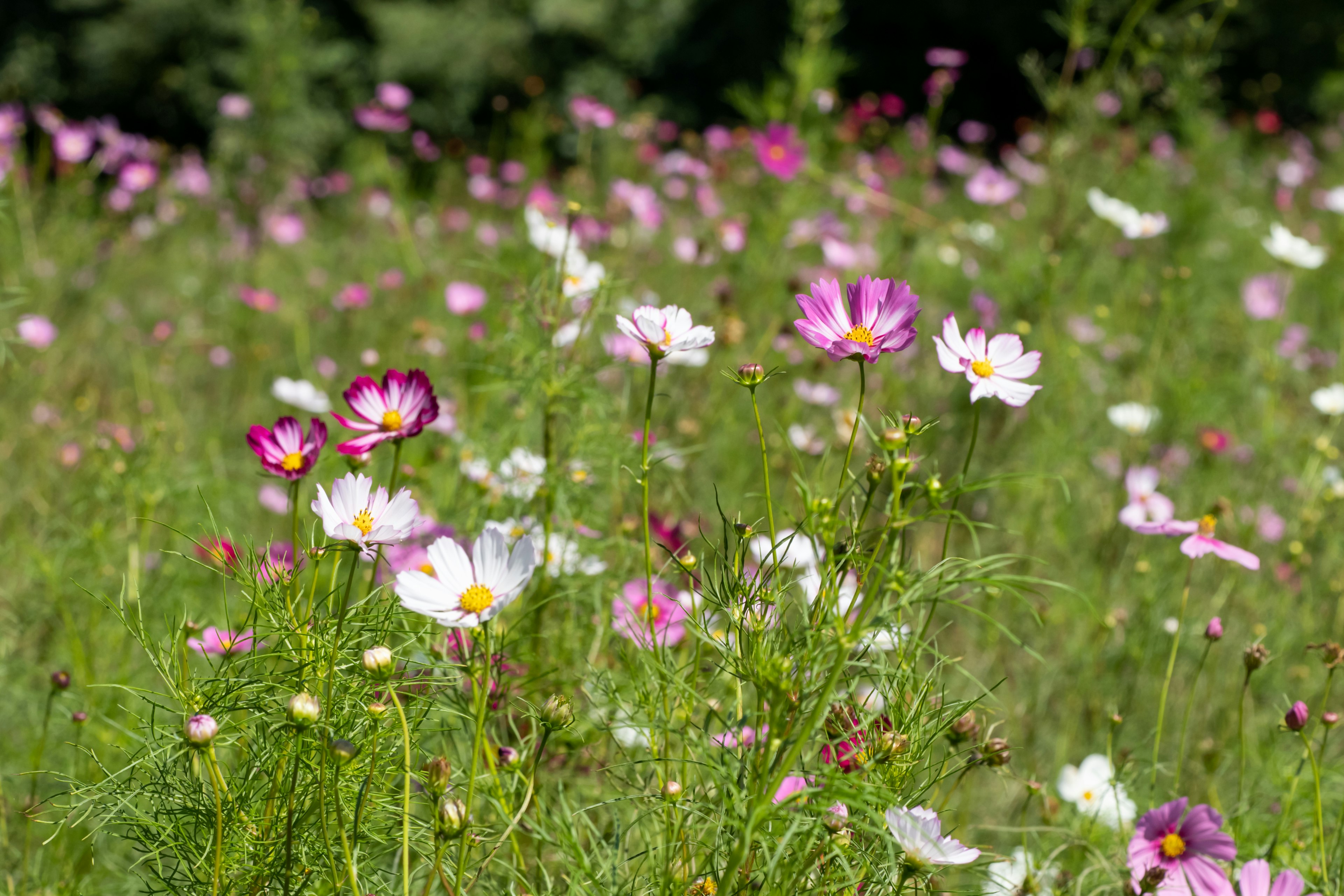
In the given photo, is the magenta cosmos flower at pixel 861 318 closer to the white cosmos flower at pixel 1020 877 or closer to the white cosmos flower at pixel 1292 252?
the white cosmos flower at pixel 1020 877

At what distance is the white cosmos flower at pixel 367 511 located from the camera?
72 cm

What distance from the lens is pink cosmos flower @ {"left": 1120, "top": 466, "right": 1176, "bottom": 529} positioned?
1528mm

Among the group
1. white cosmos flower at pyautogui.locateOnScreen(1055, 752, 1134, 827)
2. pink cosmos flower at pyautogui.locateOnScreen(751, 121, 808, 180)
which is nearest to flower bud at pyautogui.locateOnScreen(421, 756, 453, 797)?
white cosmos flower at pyautogui.locateOnScreen(1055, 752, 1134, 827)

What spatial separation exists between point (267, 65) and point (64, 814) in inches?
109

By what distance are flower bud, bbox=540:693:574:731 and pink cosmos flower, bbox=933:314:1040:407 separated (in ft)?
1.27

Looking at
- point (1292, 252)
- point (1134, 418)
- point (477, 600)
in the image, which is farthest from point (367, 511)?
point (1292, 252)

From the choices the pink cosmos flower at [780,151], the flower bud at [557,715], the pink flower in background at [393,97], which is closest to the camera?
the flower bud at [557,715]

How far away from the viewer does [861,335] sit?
2.59ft

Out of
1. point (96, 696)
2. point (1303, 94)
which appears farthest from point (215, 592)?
point (1303, 94)

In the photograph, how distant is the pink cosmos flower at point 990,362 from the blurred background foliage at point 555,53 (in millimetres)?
4783

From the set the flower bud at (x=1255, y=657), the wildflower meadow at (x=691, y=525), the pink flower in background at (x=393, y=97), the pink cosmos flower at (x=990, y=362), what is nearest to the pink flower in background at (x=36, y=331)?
the wildflower meadow at (x=691, y=525)

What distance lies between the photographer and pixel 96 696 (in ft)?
4.17

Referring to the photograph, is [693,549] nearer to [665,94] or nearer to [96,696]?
[96,696]

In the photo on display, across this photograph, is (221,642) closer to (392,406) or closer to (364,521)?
(364,521)
